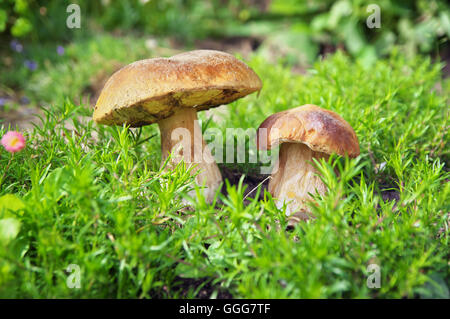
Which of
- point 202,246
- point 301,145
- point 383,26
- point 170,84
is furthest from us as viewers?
point 383,26

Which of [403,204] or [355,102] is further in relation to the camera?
[355,102]

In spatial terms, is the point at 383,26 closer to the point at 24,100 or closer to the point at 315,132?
the point at 315,132

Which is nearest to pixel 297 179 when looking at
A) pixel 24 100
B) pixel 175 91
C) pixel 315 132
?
pixel 315 132

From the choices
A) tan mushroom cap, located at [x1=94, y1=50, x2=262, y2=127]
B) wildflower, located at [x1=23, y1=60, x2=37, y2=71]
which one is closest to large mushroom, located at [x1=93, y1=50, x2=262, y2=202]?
tan mushroom cap, located at [x1=94, y1=50, x2=262, y2=127]

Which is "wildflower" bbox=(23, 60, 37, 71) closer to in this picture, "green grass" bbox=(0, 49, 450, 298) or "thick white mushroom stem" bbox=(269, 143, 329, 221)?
"green grass" bbox=(0, 49, 450, 298)

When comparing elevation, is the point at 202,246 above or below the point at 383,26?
below

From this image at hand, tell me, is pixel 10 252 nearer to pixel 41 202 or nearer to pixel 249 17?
pixel 41 202

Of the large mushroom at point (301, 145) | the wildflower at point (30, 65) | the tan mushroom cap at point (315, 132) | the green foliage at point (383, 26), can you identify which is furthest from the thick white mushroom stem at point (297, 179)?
the wildflower at point (30, 65)
